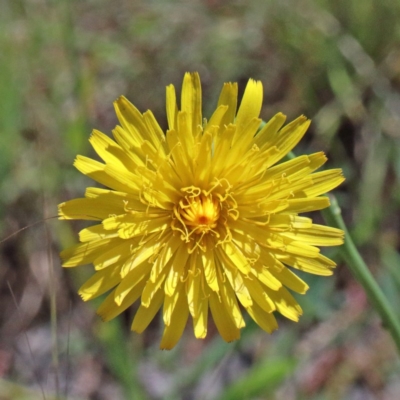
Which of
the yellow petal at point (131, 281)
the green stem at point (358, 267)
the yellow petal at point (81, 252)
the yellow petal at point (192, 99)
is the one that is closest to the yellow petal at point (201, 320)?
the yellow petal at point (131, 281)

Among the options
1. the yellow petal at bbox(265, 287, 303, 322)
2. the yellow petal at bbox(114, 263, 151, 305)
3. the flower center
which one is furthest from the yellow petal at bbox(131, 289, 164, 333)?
the yellow petal at bbox(265, 287, 303, 322)

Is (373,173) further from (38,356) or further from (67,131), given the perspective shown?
(38,356)

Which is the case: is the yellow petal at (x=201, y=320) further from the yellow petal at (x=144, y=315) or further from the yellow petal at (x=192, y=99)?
the yellow petal at (x=192, y=99)

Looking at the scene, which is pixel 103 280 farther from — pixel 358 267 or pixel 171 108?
pixel 358 267

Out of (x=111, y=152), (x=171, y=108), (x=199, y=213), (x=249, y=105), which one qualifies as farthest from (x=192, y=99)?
(x=199, y=213)

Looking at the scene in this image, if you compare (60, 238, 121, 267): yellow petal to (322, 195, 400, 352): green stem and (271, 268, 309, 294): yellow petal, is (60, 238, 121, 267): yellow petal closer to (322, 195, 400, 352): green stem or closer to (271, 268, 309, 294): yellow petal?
(271, 268, 309, 294): yellow petal

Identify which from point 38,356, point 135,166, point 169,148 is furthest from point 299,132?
point 38,356
